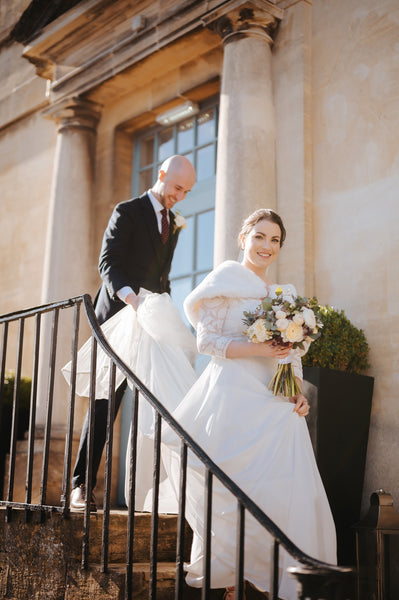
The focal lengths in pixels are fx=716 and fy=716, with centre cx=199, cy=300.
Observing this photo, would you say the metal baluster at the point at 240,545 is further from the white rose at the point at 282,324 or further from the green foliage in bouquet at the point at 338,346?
the green foliage in bouquet at the point at 338,346

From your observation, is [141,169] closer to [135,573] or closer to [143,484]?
[143,484]

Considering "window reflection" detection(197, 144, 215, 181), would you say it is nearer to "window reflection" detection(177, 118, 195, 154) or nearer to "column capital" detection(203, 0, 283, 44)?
A: "window reflection" detection(177, 118, 195, 154)

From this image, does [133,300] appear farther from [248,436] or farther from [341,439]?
[341,439]

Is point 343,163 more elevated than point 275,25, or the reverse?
point 275,25

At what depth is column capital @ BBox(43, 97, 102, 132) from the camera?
745 cm

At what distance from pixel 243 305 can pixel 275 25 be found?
3.29 m

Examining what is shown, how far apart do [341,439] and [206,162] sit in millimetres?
3278

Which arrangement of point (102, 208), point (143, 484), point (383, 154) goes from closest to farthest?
point (143, 484) → point (383, 154) → point (102, 208)

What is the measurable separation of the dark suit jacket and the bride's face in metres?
0.87

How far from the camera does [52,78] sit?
779 centimetres

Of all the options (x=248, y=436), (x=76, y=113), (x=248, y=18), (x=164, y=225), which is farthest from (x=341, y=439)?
(x=76, y=113)

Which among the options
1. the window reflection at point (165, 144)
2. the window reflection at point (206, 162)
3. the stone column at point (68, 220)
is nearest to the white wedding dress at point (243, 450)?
the window reflection at point (206, 162)

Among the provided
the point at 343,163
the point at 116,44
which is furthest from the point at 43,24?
the point at 343,163

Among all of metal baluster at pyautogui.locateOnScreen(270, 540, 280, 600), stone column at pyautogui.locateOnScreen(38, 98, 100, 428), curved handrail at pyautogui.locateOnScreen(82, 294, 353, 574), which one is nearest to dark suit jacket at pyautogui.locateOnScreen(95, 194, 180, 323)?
curved handrail at pyautogui.locateOnScreen(82, 294, 353, 574)
